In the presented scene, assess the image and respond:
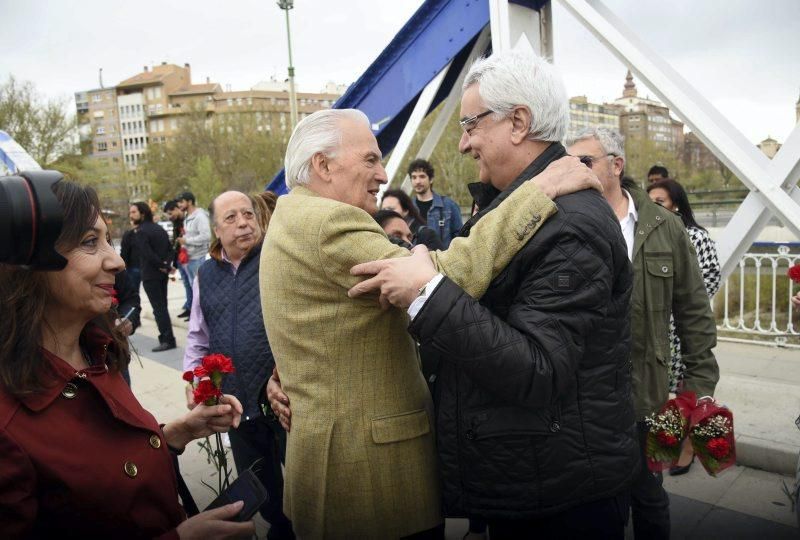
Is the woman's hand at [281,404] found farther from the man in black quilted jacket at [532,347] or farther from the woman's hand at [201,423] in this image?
the man in black quilted jacket at [532,347]

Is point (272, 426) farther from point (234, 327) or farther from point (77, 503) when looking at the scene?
point (77, 503)

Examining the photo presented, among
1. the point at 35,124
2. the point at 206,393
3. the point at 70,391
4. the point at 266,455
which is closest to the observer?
the point at 70,391

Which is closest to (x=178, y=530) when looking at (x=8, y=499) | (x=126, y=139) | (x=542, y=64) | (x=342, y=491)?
(x=8, y=499)

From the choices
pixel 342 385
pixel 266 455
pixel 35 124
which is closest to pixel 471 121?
pixel 342 385

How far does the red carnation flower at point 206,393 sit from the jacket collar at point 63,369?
32 centimetres

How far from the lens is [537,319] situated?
1.48 meters

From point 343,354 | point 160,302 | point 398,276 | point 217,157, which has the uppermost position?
point 217,157

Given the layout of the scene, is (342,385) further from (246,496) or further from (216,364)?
(216,364)

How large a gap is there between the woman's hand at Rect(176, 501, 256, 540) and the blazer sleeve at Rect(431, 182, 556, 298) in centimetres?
82

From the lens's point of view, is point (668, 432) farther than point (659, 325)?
No

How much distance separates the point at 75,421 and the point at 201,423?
0.57 meters

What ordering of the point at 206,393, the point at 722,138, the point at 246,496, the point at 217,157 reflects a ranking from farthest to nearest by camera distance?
the point at 217,157
the point at 722,138
the point at 206,393
the point at 246,496

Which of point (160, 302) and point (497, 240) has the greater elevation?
point (497, 240)

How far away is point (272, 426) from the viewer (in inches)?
124
